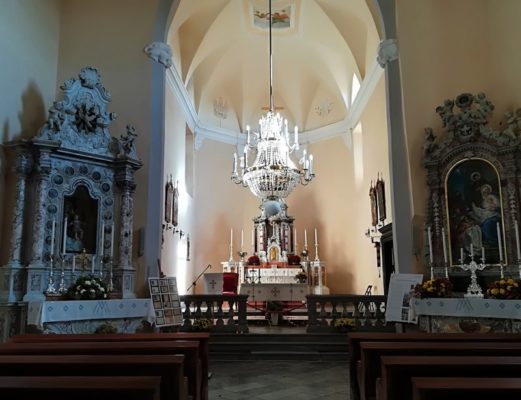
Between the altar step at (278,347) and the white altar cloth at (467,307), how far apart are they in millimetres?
1548

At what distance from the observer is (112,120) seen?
876 centimetres

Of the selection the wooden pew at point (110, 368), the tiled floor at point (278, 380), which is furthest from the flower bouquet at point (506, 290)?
the wooden pew at point (110, 368)

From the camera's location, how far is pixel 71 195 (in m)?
7.94

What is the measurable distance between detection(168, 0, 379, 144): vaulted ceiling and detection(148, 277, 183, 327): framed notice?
610cm

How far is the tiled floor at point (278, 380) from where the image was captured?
5366mm

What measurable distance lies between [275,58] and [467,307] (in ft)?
36.4

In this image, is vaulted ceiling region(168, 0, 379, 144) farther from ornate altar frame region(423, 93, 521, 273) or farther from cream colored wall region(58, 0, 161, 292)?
ornate altar frame region(423, 93, 521, 273)

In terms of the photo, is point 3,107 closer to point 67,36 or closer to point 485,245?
point 67,36

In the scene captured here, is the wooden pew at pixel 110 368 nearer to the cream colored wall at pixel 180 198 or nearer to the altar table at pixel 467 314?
the altar table at pixel 467 314

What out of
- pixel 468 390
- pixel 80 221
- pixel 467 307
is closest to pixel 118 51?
pixel 80 221

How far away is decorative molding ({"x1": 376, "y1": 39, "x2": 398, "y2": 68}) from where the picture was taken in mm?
9469

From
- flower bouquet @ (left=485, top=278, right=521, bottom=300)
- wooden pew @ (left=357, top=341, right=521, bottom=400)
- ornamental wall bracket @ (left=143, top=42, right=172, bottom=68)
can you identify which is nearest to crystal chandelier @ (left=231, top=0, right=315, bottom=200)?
ornamental wall bracket @ (left=143, top=42, right=172, bottom=68)

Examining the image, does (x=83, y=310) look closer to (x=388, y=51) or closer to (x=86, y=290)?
(x=86, y=290)

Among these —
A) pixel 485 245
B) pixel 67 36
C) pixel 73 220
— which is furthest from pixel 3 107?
pixel 485 245
